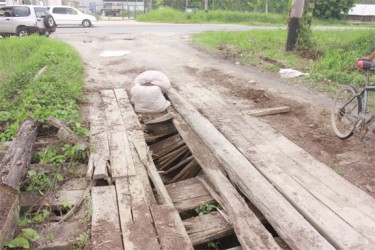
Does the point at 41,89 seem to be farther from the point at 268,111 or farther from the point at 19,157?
the point at 268,111

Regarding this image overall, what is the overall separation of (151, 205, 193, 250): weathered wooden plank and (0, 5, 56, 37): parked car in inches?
555

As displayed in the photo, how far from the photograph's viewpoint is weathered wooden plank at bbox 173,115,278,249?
2627mm

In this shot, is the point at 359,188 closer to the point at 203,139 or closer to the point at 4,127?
the point at 203,139

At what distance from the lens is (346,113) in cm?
471

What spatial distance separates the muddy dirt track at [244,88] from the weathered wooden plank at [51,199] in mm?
2085

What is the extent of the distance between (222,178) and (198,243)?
0.89 metres

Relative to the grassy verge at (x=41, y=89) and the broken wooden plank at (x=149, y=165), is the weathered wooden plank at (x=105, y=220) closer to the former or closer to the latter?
the broken wooden plank at (x=149, y=165)

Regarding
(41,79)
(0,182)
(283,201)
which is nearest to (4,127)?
(41,79)

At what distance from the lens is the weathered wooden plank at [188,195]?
3.22 metres

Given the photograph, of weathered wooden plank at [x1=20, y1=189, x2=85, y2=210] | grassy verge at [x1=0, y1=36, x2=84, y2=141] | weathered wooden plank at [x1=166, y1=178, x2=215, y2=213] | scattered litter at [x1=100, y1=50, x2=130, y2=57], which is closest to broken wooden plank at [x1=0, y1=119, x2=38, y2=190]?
weathered wooden plank at [x1=20, y1=189, x2=85, y2=210]

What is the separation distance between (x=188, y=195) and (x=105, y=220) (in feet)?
2.98

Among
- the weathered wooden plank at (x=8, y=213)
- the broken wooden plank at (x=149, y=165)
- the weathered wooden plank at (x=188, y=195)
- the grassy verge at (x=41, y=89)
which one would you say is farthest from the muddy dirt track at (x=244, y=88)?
the weathered wooden plank at (x=8, y=213)

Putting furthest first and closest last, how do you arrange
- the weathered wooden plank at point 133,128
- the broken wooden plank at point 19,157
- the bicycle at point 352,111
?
the bicycle at point 352,111, the weathered wooden plank at point 133,128, the broken wooden plank at point 19,157

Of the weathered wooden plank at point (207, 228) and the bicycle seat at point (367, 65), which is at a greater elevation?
the bicycle seat at point (367, 65)
